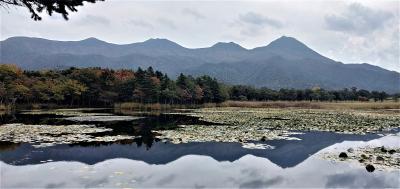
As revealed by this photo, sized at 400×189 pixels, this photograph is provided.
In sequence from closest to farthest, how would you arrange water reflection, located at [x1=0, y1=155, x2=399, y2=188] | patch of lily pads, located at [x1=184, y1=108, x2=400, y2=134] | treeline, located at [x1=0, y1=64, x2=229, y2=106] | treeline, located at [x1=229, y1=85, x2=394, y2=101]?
water reflection, located at [x1=0, y1=155, x2=399, y2=188]
patch of lily pads, located at [x1=184, y1=108, x2=400, y2=134]
treeline, located at [x1=0, y1=64, x2=229, y2=106]
treeline, located at [x1=229, y1=85, x2=394, y2=101]

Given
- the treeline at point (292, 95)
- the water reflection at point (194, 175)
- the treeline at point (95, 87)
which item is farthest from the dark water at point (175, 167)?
the treeline at point (292, 95)

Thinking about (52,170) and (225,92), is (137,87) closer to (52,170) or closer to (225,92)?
(225,92)

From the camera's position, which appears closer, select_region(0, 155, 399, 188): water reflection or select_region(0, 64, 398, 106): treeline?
select_region(0, 155, 399, 188): water reflection

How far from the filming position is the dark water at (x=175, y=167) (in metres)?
13.9

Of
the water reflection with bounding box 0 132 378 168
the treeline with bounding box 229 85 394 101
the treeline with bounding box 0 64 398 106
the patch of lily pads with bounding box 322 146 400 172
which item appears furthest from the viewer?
the treeline with bounding box 229 85 394 101

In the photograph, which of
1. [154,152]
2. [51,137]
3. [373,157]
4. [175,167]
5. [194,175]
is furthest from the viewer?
[51,137]

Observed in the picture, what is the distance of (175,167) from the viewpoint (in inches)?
656

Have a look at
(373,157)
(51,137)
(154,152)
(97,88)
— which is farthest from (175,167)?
(97,88)

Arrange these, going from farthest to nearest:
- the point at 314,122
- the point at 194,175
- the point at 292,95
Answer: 1. the point at 292,95
2. the point at 314,122
3. the point at 194,175

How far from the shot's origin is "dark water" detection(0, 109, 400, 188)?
13922 millimetres

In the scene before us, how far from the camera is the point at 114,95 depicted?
97625 millimetres

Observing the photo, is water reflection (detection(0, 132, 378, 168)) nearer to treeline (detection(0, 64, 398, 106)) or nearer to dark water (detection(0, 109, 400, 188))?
dark water (detection(0, 109, 400, 188))

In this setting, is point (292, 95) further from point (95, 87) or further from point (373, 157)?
point (373, 157)

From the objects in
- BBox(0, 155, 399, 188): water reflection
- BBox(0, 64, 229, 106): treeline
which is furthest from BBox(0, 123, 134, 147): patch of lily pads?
BBox(0, 64, 229, 106): treeline
